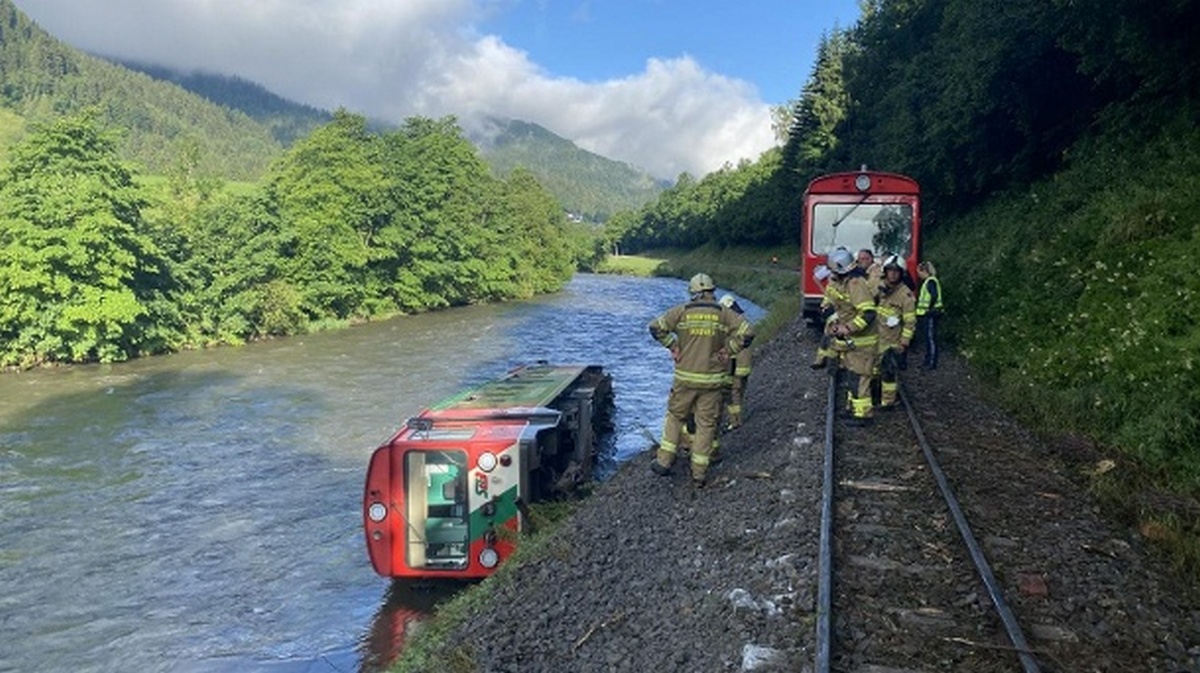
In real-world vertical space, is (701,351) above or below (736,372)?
above

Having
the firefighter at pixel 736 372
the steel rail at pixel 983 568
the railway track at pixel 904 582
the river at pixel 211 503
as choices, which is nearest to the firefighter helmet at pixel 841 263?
the firefighter at pixel 736 372

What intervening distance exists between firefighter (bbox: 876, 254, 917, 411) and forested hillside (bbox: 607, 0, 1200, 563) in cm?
197

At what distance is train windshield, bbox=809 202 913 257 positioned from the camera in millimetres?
17172

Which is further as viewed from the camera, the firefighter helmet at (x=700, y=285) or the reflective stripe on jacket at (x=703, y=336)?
the firefighter helmet at (x=700, y=285)

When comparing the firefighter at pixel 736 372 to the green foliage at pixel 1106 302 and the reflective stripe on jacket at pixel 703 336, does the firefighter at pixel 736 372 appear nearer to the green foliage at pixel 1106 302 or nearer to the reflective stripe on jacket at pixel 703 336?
the reflective stripe on jacket at pixel 703 336

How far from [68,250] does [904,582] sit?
1105 inches

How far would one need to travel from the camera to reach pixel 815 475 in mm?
8555

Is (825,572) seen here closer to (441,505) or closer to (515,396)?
(441,505)

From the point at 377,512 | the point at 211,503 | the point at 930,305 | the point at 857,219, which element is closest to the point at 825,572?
the point at 377,512

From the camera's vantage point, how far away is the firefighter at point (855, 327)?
1048 centimetres

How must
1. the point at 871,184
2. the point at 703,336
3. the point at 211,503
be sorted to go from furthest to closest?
the point at 871,184 < the point at 211,503 < the point at 703,336

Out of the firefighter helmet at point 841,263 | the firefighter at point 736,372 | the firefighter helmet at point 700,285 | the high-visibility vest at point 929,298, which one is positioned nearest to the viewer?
the firefighter helmet at point 700,285

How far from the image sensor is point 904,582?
242 inches

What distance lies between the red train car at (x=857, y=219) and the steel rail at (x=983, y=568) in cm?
820
